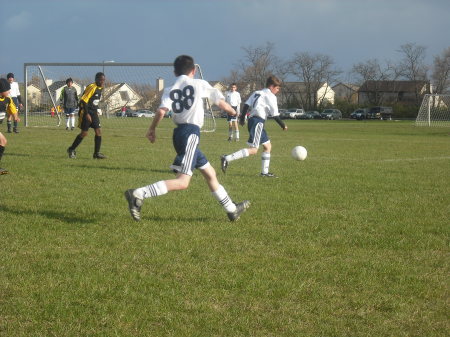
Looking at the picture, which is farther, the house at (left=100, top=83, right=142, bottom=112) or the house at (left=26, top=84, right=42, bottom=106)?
the house at (left=26, top=84, right=42, bottom=106)

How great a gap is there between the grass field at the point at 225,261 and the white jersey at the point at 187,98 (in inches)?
47.9

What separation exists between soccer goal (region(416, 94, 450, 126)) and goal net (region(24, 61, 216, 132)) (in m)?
23.0

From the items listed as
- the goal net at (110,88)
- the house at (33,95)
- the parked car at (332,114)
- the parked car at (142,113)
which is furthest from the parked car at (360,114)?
the house at (33,95)

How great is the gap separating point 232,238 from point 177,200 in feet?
7.37

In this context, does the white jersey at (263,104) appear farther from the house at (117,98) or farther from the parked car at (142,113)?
the house at (117,98)

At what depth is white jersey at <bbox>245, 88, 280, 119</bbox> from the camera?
1082 cm

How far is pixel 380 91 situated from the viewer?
315 ft

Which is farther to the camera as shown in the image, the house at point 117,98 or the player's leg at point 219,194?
the house at point 117,98

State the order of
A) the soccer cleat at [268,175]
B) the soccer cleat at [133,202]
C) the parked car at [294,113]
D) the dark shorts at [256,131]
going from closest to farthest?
1. the soccer cleat at [133,202]
2. the soccer cleat at [268,175]
3. the dark shorts at [256,131]
4. the parked car at [294,113]

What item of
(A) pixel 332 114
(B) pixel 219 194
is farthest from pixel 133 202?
(A) pixel 332 114

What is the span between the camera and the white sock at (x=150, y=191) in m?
6.07

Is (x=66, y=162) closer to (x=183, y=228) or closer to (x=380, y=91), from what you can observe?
(x=183, y=228)

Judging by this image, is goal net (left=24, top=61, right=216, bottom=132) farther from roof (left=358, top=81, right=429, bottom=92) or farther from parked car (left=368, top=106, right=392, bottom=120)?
roof (left=358, top=81, right=429, bottom=92)

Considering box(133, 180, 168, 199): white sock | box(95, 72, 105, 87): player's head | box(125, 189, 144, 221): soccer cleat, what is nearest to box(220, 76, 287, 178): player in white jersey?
box(95, 72, 105, 87): player's head
